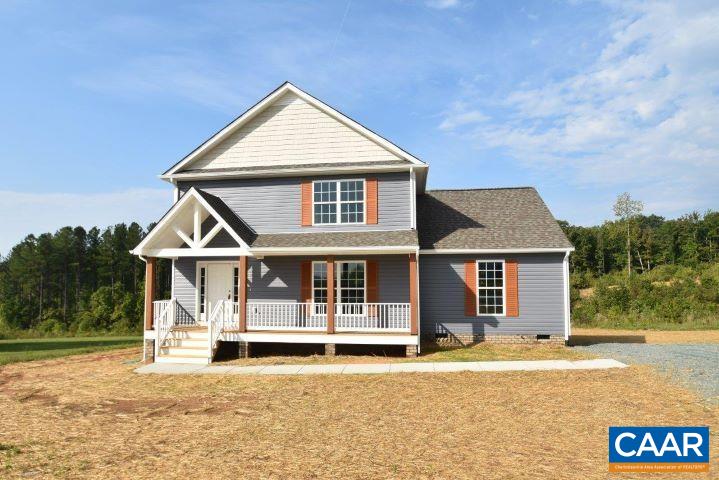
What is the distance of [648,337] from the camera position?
66.3 ft

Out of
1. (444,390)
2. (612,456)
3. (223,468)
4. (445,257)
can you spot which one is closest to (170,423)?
(223,468)

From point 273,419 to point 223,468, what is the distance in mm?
2248

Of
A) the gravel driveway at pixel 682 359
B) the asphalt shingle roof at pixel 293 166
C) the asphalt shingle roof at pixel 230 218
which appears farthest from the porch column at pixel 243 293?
the gravel driveway at pixel 682 359

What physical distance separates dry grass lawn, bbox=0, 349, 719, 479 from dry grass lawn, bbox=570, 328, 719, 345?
8.24m

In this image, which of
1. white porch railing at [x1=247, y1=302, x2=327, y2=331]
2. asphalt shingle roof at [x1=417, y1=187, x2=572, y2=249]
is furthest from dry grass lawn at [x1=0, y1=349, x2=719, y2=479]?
asphalt shingle roof at [x1=417, y1=187, x2=572, y2=249]

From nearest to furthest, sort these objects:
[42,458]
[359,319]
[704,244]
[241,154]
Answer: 1. [42,458]
2. [359,319]
3. [241,154]
4. [704,244]

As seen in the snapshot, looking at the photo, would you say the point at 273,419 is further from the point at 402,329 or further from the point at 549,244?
the point at 549,244

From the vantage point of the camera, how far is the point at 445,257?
1692cm

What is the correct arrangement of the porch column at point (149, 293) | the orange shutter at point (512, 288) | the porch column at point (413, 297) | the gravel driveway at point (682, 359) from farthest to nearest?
1. the orange shutter at point (512, 288)
2. the porch column at point (149, 293)
3. the porch column at point (413, 297)
4. the gravel driveway at point (682, 359)

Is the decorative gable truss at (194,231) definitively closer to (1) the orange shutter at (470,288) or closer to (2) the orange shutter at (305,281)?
(2) the orange shutter at (305,281)

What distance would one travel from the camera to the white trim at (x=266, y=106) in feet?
53.9

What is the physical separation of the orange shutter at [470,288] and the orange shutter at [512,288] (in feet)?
3.68

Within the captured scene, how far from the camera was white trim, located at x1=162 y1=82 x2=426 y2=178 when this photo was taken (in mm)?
16422

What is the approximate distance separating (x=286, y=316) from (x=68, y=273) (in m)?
64.8
